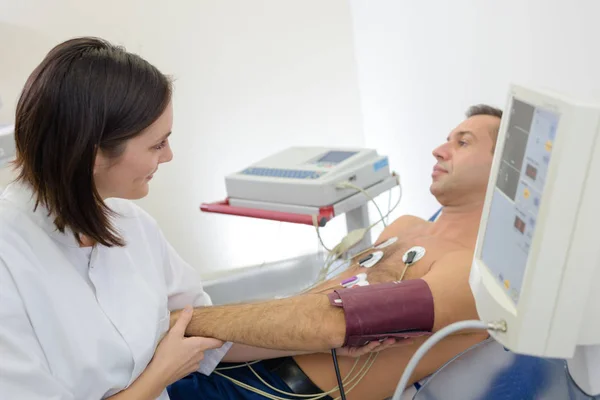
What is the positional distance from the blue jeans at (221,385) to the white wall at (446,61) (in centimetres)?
90

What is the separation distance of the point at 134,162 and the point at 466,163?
0.84 meters

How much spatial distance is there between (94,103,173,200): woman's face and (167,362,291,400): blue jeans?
1.73ft

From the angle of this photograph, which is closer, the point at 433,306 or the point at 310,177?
the point at 433,306

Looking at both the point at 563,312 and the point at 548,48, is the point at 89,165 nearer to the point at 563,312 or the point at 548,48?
the point at 563,312

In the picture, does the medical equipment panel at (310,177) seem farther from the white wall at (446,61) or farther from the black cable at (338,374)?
the black cable at (338,374)

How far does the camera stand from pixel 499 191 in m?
0.90

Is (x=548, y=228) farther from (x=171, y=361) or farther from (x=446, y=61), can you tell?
(x=446, y=61)

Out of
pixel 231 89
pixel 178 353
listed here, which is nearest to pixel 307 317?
pixel 178 353

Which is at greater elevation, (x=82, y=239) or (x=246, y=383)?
(x=82, y=239)

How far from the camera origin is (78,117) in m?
1.11

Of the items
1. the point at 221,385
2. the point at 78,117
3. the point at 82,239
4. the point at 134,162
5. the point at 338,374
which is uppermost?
the point at 78,117

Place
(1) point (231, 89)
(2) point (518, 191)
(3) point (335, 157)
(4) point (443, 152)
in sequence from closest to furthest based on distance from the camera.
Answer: (2) point (518, 191)
(4) point (443, 152)
(3) point (335, 157)
(1) point (231, 89)

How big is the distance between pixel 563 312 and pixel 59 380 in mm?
892

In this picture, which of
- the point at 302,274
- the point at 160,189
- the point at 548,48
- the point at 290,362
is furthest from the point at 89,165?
the point at 160,189
